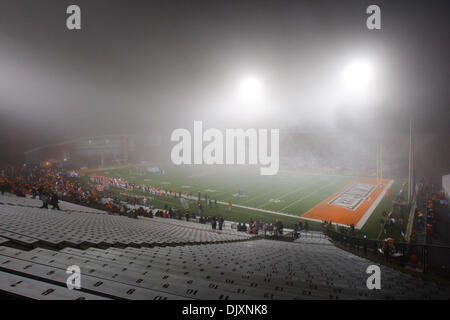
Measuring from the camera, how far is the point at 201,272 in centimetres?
387

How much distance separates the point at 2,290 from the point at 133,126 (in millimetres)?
36021

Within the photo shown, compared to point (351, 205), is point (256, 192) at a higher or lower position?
higher

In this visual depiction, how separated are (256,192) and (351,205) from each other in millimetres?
8590

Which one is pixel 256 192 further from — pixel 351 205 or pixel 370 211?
pixel 370 211

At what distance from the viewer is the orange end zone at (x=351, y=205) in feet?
57.7

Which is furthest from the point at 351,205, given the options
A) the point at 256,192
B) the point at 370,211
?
the point at 256,192

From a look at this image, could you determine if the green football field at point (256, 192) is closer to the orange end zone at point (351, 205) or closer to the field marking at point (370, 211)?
the field marking at point (370, 211)

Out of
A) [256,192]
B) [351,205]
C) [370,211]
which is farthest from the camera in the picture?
[256,192]

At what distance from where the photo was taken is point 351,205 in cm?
2080

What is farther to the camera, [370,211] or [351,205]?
[351,205]

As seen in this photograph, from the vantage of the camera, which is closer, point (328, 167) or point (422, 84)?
point (422, 84)
